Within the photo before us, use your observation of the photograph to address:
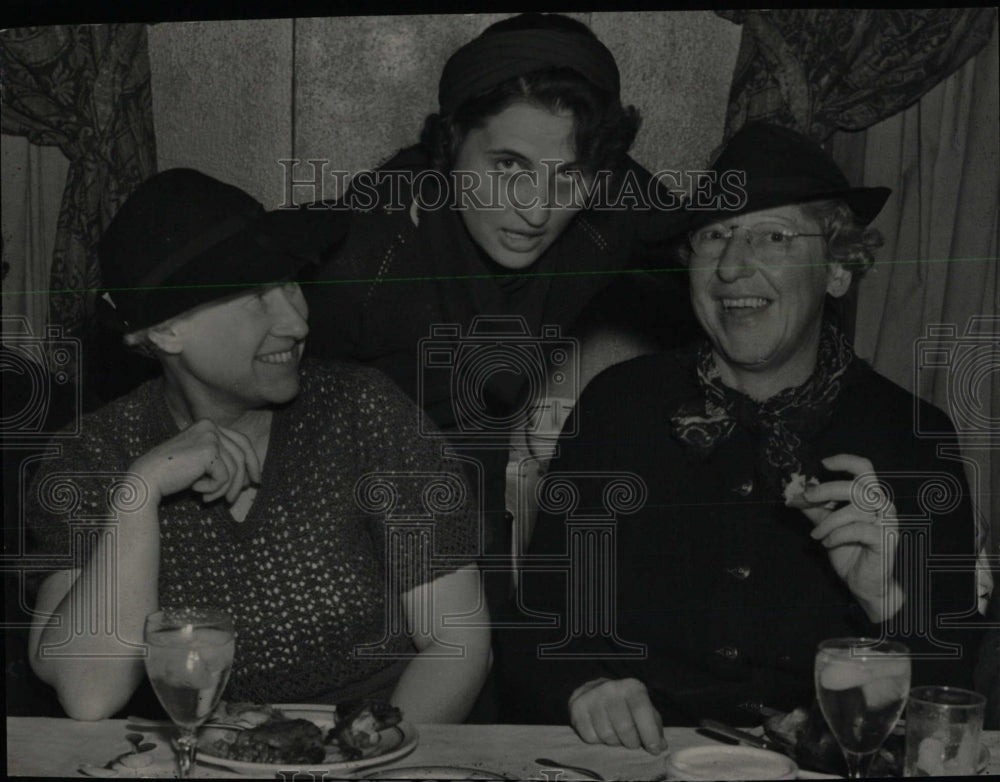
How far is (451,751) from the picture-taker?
1893 mm

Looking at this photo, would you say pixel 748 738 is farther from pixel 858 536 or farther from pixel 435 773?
pixel 858 536

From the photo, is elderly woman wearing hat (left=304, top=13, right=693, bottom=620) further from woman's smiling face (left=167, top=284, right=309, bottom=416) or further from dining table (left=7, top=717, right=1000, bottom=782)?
dining table (left=7, top=717, right=1000, bottom=782)

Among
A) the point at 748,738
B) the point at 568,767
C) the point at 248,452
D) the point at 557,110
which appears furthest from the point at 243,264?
the point at 748,738

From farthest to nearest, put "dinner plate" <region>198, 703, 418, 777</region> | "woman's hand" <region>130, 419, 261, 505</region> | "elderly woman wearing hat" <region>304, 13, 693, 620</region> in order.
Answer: "elderly woman wearing hat" <region>304, 13, 693, 620</region> < "woman's hand" <region>130, 419, 261, 505</region> < "dinner plate" <region>198, 703, 418, 777</region>

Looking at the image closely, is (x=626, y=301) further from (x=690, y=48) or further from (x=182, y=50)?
(x=182, y=50)

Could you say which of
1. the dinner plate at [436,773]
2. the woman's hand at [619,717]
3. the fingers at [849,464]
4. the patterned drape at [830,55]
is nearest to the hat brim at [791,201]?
the patterned drape at [830,55]

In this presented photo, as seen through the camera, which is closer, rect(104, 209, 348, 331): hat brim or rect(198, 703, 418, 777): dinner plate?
rect(198, 703, 418, 777): dinner plate

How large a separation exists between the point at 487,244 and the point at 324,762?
97 centimetres

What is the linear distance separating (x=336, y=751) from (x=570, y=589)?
0.65 m

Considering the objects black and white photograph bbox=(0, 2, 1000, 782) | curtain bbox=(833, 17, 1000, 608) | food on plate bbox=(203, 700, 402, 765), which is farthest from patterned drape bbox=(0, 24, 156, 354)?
curtain bbox=(833, 17, 1000, 608)

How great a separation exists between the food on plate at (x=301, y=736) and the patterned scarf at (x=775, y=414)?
772 mm

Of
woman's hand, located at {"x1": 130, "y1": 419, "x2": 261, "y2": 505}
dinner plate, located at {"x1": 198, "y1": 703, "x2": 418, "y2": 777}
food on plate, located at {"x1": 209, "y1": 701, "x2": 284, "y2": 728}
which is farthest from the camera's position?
woman's hand, located at {"x1": 130, "y1": 419, "x2": 261, "y2": 505}

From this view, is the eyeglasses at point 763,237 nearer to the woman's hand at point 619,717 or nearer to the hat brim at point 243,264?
the hat brim at point 243,264

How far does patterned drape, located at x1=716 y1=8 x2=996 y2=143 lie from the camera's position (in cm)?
234
